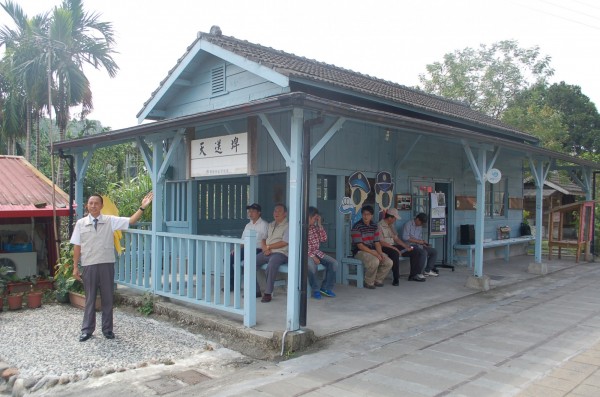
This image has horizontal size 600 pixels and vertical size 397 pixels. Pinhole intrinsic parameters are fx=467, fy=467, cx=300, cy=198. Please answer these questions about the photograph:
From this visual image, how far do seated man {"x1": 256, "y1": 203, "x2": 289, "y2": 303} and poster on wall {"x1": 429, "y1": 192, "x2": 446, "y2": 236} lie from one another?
427cm

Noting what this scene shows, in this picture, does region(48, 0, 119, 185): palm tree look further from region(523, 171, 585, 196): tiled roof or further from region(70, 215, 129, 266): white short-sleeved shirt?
region(523, 171, 585, 196): tiled roof

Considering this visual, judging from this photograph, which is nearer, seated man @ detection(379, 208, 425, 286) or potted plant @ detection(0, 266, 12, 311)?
potted plant @ detection(0, 266, 12, 311)

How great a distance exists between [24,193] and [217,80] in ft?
12.8

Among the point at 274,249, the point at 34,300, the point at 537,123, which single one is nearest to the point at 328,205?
the point at 274,249

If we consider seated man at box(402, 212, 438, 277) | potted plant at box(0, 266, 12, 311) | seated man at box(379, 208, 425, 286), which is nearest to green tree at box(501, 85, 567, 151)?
seated man at box(402, 212, 438, 277)

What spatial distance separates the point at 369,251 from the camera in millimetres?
7566

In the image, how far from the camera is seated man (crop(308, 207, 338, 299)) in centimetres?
659

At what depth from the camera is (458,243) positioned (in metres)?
10.6

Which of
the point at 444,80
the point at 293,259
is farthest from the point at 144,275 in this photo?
the point at 444,80

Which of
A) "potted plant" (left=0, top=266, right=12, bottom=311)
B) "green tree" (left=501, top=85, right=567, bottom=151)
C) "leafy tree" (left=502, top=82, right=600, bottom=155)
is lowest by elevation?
"potted plant" (left=0, top=266, right=12, bottom=311)

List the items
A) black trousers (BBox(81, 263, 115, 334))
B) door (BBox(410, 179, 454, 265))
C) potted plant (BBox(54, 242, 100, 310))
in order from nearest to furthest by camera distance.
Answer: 1. black trousers (BBox(81, 263, 115, 334))
2. potted plant (BBox(54, 242, 100, 310))
3. door (BBox(410, 179, 454, 265))

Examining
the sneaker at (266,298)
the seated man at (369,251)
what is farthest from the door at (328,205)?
the sneaker at (266,298)

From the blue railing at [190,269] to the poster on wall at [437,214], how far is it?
15.9ft

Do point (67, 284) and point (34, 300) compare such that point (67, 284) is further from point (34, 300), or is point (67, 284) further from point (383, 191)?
point (383, 191)
